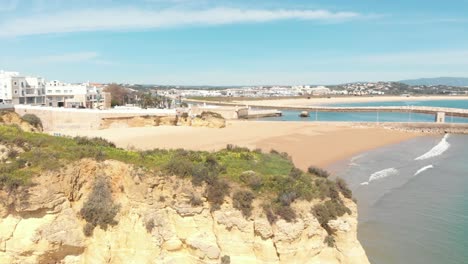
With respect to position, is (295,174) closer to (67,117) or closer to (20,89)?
(67,117)

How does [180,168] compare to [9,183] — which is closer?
[9,183]

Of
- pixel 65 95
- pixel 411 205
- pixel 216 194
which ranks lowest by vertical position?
pixel 411 205

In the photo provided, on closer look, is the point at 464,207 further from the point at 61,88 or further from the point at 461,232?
the point at 61,88

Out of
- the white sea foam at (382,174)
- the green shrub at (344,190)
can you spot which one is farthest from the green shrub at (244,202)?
the white sea foam at (382,174)

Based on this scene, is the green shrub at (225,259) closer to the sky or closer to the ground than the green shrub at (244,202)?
closer to the ground

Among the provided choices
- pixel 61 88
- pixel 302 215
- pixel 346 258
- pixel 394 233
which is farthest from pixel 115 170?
pixel 61 88

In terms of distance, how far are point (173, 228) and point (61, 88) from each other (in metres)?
64.1

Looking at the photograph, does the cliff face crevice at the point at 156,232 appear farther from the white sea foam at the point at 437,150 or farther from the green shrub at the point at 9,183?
the white sea foam at the point at 437,150

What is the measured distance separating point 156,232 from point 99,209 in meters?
1.48

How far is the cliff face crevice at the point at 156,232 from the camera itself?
30.5 feet

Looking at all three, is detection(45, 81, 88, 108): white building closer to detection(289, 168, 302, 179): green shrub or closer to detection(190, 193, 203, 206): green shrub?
detection(289, 168, 302, 179): green shrub

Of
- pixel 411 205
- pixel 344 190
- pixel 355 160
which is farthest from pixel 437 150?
pixel 344 190

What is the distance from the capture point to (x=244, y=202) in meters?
9.63

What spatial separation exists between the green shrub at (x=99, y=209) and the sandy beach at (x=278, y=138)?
71.6ft
